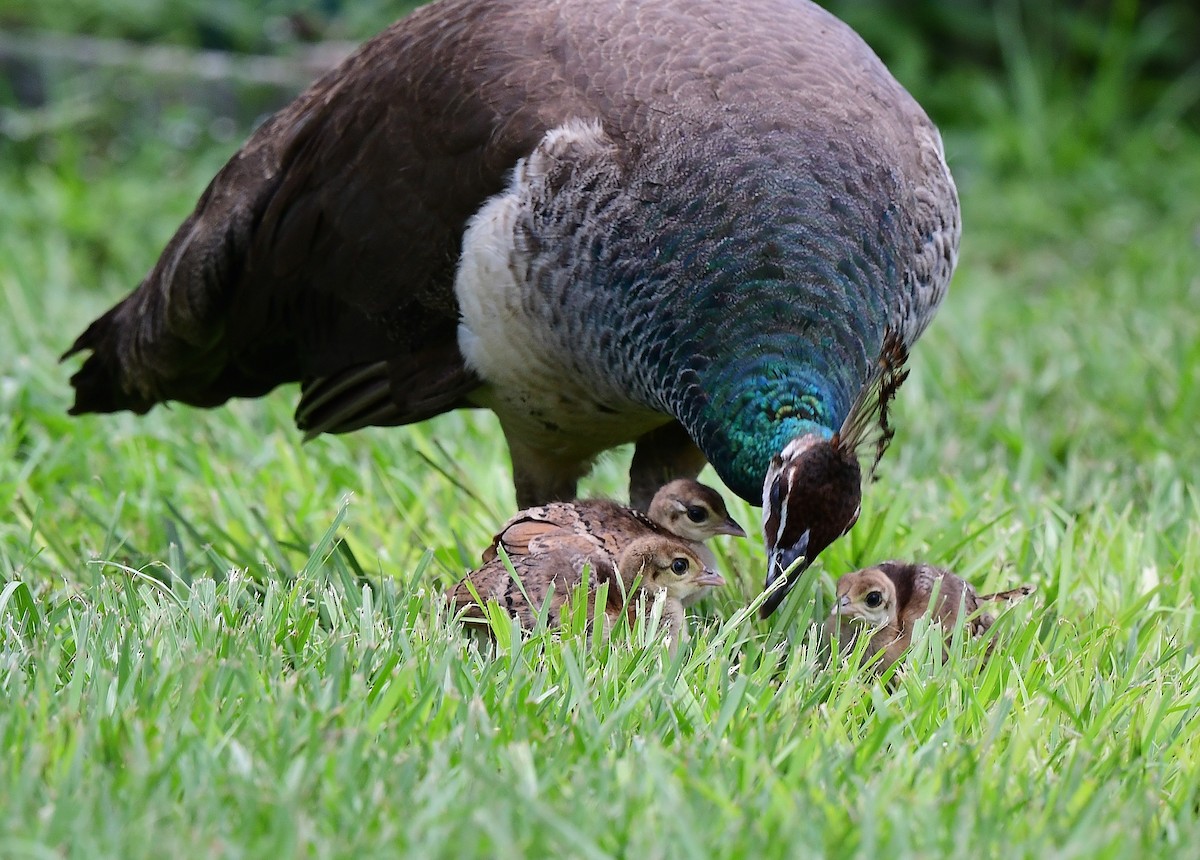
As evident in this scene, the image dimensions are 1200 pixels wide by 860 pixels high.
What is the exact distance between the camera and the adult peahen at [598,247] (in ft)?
11.3

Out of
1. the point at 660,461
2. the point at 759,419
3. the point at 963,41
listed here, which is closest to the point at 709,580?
the point at 759,419

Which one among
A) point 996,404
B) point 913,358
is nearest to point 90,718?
point 996,404

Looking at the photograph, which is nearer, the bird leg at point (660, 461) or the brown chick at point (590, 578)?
the brown chick at point (590, 578)

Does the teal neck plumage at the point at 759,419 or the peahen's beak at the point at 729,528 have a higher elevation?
the teal neck plumage at the point at 759,419

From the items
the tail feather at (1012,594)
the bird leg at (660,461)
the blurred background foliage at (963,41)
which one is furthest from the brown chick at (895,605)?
the blurred background foliage at (963,41)

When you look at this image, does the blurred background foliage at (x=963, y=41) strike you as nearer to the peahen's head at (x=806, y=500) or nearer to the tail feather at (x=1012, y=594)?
the tail feather at (x=1012, y=594)

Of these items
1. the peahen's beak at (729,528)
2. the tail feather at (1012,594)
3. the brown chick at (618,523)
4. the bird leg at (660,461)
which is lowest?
the tail feather at (1012,594)

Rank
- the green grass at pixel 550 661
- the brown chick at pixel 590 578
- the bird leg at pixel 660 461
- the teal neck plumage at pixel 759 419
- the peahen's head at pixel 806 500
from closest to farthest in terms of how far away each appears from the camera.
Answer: the green grass at pixel 550 661
the peahen's head at pixel 806 500
the teal neck plumage at pixel 759 419
the brown chick at pixel 590 578
the bird leg at pixel 660 461

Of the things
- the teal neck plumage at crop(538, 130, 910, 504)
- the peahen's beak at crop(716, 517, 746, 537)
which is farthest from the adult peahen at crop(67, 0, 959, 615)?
the peahen's beak at crop(716, 517, 746, 537)

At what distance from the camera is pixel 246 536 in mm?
4219

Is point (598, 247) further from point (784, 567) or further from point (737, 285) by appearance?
point (784, 567)

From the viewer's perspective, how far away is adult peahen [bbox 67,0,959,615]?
11.3 feet

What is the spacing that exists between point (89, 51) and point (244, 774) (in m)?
6.31

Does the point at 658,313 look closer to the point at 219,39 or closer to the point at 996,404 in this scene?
the point at 996,404
